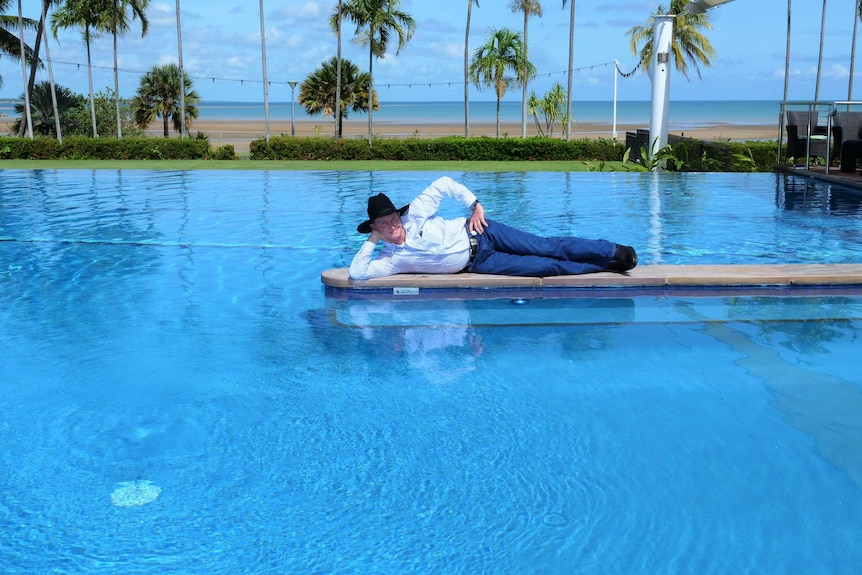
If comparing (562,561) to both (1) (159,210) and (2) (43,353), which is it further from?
(1) (159,210)

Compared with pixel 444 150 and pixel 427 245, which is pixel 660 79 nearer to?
pixel 444 150

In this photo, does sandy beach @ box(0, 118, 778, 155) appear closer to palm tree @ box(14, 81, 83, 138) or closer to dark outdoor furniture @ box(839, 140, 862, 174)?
palm tree @ box(14, 81, 83, 138)

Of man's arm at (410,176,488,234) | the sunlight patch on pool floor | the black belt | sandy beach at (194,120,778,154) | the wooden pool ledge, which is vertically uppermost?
sandy beach at (194,120,778,154)

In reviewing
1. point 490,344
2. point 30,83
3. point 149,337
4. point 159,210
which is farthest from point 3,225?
point 30,83

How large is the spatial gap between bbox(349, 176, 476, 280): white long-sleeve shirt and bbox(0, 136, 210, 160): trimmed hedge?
73.3 feet

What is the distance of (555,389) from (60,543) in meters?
2.75

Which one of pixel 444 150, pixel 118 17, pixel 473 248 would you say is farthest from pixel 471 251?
pixel 118 17

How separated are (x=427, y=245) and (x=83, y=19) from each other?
40351mm

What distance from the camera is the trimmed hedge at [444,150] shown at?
27859 mm

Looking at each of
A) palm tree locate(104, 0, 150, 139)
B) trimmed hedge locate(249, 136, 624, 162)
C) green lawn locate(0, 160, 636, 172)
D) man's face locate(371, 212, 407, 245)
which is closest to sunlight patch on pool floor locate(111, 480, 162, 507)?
man's face locate(371, 212, 407, 245)

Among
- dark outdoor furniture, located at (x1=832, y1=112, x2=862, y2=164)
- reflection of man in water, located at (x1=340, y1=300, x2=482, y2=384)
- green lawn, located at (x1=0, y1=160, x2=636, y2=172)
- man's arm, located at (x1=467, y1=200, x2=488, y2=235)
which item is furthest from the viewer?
Answer: green lawn, located at (x1=0, y1=160, x2=636, y2=172)

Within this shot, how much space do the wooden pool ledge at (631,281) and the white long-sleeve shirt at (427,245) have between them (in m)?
0.08

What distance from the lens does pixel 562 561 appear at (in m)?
3.25

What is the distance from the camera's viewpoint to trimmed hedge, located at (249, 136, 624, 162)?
2786 centimetres
